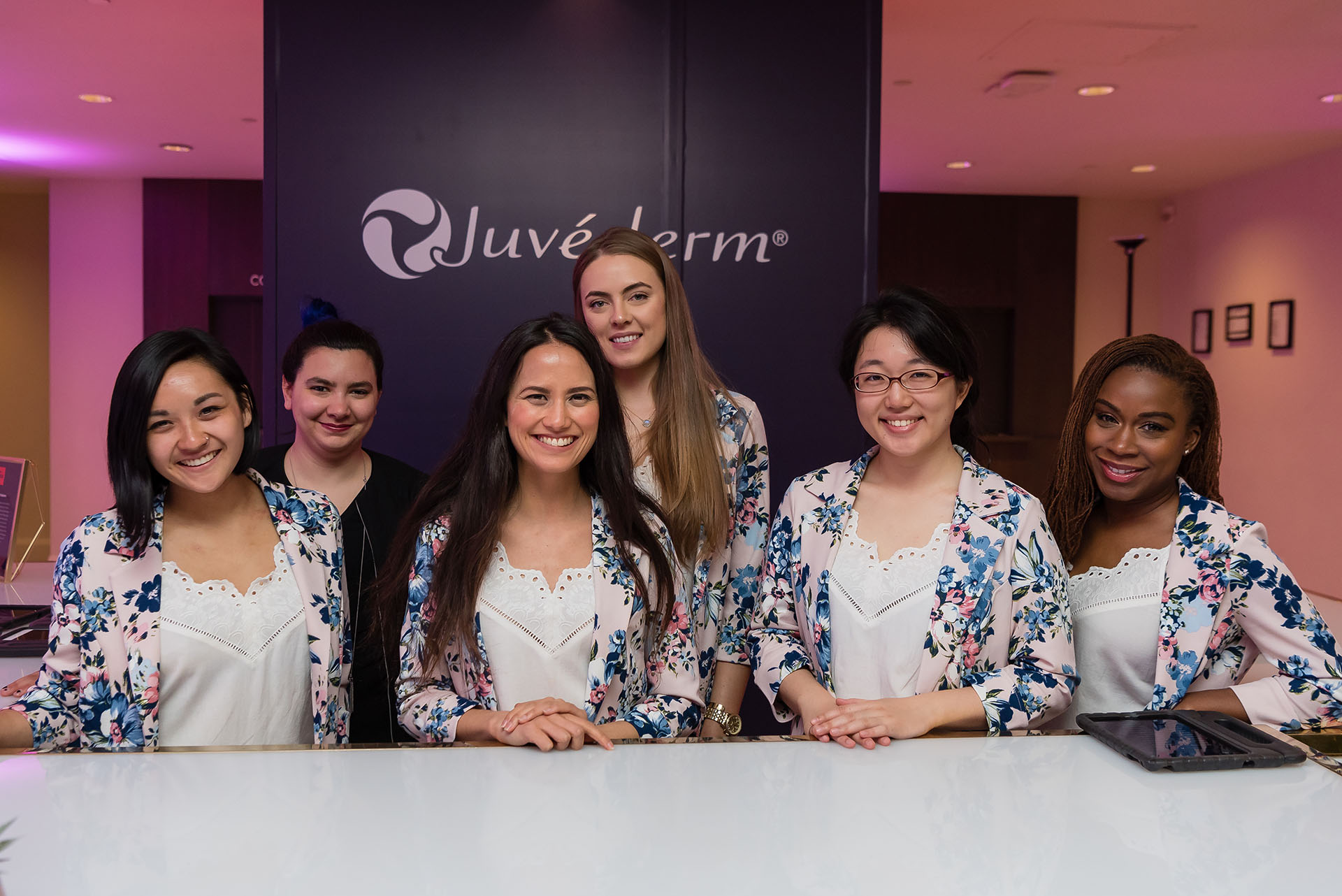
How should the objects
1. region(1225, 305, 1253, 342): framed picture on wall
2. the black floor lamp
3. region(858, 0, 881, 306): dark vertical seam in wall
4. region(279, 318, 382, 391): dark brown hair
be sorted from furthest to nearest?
the black floor lamp < region(1225, 305, 1253, 342): framed picture on wall < region(858, 0, 881, 306): dark vertical seam in wall < region(279, 318, 382, 391): dark brown hair

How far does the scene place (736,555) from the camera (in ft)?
8.86

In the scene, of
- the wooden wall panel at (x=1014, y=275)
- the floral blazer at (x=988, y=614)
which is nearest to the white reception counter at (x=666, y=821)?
the floral blazer at (x=988, y=614)

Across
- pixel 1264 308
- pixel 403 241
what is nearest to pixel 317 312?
pixel 403 241

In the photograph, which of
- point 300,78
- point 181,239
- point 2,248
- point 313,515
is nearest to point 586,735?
point 313,515

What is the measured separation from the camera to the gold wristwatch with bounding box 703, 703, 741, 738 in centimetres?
258

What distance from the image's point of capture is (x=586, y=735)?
1.81 metres

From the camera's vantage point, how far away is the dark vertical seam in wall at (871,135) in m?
3.90

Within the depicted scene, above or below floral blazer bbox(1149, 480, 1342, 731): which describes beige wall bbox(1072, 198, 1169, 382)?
above

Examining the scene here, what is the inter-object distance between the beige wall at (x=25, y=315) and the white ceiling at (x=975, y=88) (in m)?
0.70

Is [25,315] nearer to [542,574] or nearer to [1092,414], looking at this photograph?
[542,574]

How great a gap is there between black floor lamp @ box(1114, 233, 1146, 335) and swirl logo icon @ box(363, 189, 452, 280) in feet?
23.7

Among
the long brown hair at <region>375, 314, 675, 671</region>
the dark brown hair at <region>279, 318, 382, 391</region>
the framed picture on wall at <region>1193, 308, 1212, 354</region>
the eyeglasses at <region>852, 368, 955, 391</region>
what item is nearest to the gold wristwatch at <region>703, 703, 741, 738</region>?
the long brown hair at <region>375, 314, 675, 671</region>

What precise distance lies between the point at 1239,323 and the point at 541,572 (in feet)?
28.9

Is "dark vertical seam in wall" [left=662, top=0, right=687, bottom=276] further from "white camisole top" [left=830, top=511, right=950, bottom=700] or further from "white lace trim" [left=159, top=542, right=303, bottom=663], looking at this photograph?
"white lace trim" [left=159, top=542, right=303, bottom=663]
